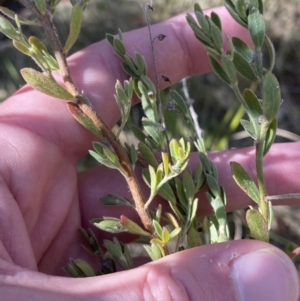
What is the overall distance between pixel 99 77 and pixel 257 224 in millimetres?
766

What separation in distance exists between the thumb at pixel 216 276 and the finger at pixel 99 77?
1.89 feet

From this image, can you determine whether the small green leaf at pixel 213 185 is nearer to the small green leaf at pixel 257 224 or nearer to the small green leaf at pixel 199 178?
the small green leaf at pixel 199 178

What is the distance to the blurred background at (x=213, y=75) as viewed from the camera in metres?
2.29

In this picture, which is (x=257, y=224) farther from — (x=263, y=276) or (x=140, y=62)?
(x=140, y=62)

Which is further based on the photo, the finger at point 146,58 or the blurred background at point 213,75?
the blurred background at point 213,75

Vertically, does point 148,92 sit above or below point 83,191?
above

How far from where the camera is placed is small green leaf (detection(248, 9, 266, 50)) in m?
0.93

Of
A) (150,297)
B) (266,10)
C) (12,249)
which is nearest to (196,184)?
(150,297)

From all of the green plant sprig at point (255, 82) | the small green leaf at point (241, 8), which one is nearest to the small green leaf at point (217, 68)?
the green plant sprig at point (255, 82)

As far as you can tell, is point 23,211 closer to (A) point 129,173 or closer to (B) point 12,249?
(B) point 12,249

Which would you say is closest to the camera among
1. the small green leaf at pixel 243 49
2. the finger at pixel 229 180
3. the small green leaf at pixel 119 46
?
the small green leaf at pixel 243 49

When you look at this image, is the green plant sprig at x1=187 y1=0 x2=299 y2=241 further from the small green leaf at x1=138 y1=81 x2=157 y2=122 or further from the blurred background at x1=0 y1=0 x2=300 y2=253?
the blurred background at x1=0 y1=0 x2=300 y2=253

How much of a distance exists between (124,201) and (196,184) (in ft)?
0.63

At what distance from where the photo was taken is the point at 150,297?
39.0 inches
